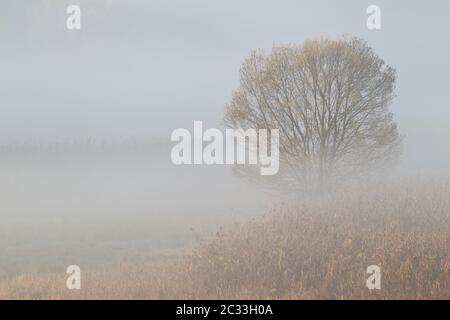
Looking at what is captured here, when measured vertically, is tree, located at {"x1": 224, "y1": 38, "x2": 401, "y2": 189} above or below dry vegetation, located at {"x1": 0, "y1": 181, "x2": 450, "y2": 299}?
above

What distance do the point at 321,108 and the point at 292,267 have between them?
10.9 meters

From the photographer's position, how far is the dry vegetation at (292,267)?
13203 mm

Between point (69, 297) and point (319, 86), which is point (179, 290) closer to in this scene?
point (69, 297)

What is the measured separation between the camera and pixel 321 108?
940 inches

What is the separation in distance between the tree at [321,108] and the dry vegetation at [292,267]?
5374 mm

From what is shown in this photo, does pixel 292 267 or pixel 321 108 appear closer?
pixel 292 267

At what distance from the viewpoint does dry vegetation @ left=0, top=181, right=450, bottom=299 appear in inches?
520

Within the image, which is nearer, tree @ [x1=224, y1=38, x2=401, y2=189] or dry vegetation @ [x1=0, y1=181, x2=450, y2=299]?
dry vegetation @ [x1=0, y1=181, x2=450, y2=299]

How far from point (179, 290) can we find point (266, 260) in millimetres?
2513

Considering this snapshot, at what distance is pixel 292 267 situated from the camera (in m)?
14.5

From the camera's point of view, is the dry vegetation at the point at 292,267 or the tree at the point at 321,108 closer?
the dry vegetation at the point at 292,267

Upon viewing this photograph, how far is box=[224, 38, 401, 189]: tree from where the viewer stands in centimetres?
2348

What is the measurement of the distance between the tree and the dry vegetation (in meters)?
5.37

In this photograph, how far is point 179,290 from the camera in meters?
13.9
